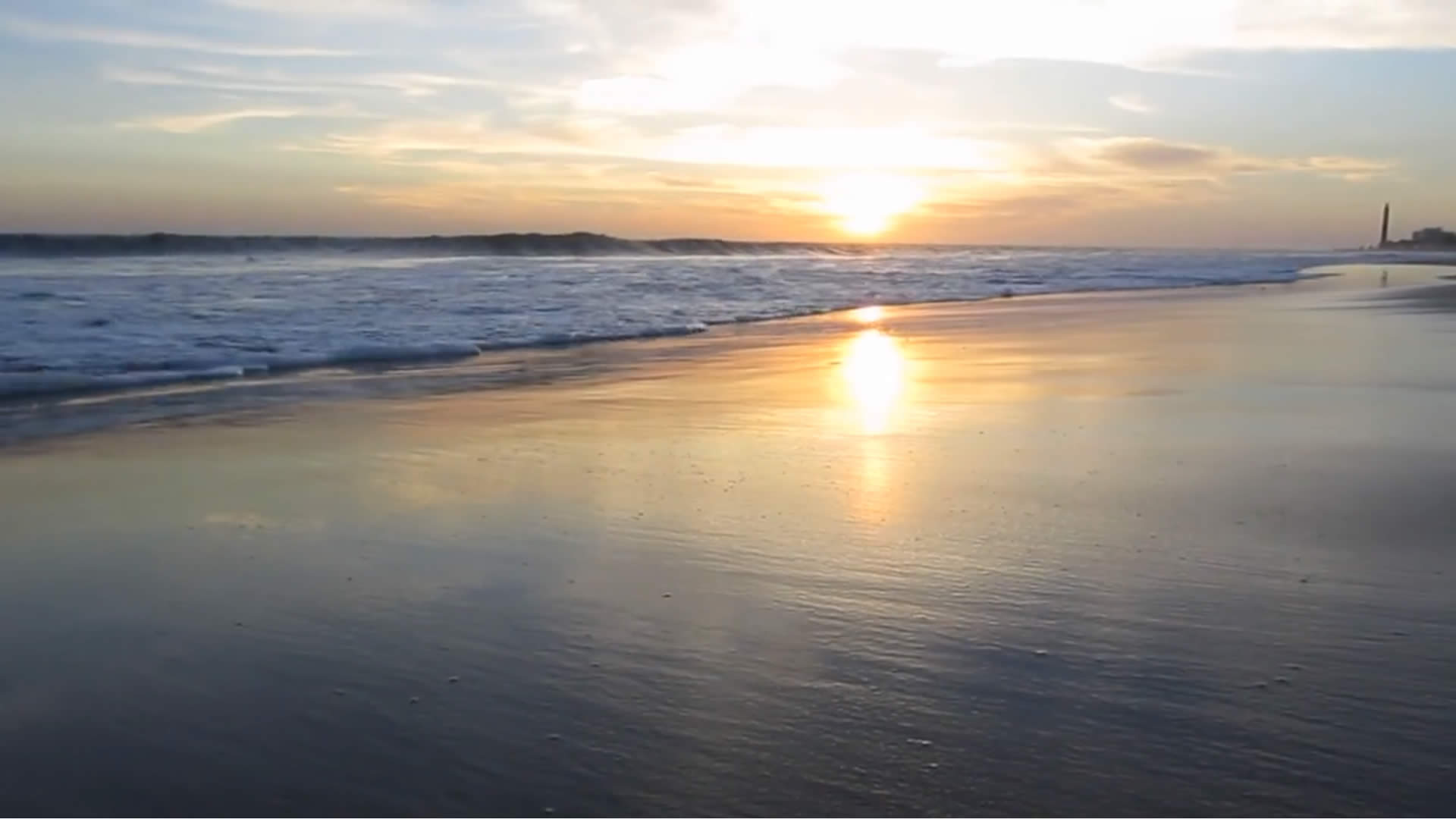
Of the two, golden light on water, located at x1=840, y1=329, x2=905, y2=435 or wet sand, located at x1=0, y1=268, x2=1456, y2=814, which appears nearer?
wet sand, located at x1=0, y1=268, x2=1456, y2=814

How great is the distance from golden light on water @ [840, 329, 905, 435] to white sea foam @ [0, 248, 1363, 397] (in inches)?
130

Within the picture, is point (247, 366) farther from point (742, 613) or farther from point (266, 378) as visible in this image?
point (742, 613)

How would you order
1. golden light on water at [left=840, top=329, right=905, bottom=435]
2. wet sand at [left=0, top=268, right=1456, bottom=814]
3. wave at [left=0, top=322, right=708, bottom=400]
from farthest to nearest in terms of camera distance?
wave at [left=0, top=322, right=708, bottom=400], golden light on water at [left=840, top=329, right=905, bottom=435], wet sand at [left=0, top=268, right=1456, bottom=814]

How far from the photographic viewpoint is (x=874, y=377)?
10250mm

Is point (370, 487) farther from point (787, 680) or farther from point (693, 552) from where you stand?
point (787, 680)

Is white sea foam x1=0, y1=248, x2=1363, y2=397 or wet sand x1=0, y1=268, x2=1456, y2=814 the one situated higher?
white sea foam x1=0, y1=248, x2=1363, y2=397

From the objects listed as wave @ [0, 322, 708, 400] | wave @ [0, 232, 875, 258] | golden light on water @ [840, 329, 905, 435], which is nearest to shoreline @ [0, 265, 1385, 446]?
wave @ [0, 322, 708, 400]

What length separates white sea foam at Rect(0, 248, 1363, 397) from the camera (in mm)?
11781

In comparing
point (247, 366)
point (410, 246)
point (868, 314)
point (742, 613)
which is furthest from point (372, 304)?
point (410, 246)

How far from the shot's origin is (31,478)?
6195 millimetres

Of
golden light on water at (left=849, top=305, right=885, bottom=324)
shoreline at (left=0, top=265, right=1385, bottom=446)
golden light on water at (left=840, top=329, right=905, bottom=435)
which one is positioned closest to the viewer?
golden light on water at (left=840, top=329, right=905, bottom=435)

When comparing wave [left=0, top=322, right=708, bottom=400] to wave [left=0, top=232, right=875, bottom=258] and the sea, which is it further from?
wave [left=0, top=232, right=875, bottom=258]

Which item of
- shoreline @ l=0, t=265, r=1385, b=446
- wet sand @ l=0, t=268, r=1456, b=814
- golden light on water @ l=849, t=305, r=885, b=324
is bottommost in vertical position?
wet sand @ l=0, t=268, r=1456, b=814

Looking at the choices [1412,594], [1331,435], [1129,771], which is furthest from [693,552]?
[1331,435]
